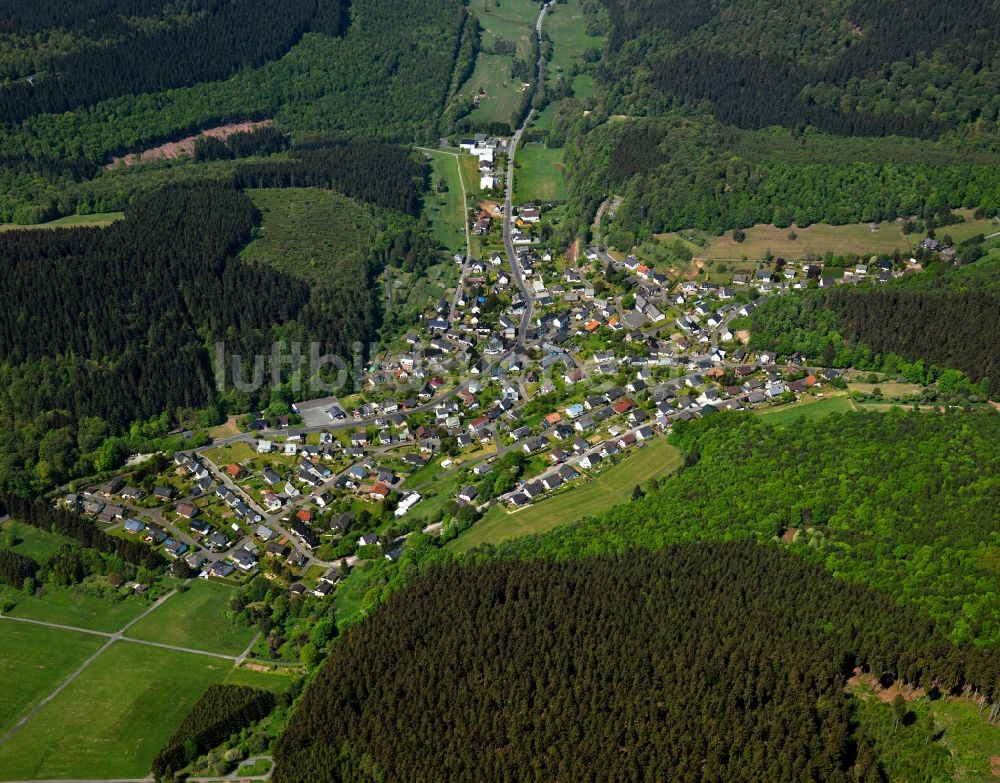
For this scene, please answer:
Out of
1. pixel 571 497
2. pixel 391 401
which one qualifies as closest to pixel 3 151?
pixel 391 401

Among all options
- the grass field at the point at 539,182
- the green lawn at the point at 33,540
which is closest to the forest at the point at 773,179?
the grass field at the point at 539,182

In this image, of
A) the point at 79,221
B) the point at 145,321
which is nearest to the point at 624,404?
the point at 145,321

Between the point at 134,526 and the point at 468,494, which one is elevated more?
the point at 468,494

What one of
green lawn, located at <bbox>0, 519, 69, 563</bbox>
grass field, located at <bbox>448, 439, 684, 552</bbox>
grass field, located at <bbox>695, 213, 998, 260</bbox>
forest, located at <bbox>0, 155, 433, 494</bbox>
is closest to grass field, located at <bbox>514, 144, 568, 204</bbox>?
forest, located at <bbox>0, 155, 433, 494</bbox>

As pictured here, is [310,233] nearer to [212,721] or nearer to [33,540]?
[33,540]

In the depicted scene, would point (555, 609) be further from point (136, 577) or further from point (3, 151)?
point (3, 151)

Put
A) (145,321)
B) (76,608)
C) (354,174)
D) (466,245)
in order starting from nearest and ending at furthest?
1. (76,608)
2. (145,321)
3. (466,245)
4. (354,174)
